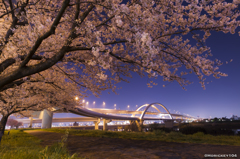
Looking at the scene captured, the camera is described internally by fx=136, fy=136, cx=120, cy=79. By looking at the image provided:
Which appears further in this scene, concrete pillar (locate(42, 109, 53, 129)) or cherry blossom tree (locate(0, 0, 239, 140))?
concrete pillar (locate(42, 109, 53, 129))

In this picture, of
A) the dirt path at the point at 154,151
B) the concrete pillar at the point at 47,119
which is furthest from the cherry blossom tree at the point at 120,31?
the concrete pillar at the point at 47,119

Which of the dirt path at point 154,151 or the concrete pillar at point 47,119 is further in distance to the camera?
the concrete pillar at point 47,119

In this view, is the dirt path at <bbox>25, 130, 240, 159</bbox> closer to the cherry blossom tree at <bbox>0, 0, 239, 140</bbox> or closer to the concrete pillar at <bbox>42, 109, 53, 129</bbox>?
the cherry blossom tree at <bbox>0, 0, 239, 140</bbox>

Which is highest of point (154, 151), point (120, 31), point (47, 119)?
point (120, 31)

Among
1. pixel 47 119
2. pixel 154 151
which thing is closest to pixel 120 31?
pixel 154 151

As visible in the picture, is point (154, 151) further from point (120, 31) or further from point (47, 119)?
point (47, 119)

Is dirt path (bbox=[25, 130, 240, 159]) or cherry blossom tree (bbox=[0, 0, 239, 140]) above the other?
cherry blossom tree (bbox=[0, 0, 239, 140])

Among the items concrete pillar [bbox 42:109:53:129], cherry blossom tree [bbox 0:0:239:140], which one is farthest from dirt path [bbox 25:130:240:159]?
concrete pillar [bbox 42:109:53:129]

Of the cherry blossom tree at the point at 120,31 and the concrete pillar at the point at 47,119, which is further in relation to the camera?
the concrete pillar at the point at 47,119

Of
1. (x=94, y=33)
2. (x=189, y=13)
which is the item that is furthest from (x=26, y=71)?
(x=189, y=13)

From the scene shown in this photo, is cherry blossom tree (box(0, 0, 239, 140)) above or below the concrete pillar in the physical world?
above

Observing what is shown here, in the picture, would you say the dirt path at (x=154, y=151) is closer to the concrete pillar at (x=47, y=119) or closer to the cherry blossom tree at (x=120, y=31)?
the cherry blossom tree at (x=120, y=31)

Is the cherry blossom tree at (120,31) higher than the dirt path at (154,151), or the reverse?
the cherry blossom tree at (120,31)

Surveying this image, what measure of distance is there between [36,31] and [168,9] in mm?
4542
